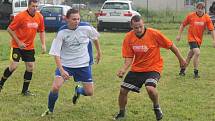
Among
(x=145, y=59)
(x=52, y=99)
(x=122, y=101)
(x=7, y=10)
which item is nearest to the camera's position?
(x=145, y=59)

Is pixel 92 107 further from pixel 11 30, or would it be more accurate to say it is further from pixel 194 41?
pixel 194 41

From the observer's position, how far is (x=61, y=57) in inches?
310

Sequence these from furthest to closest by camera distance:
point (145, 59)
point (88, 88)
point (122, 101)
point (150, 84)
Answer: point (88, 88) → point (122, 101) → point (145, 59) → point (150, 84)

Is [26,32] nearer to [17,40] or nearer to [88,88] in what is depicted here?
[17,40]

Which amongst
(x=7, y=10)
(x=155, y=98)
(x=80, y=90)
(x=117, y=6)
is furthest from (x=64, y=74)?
(x=7, y=10)

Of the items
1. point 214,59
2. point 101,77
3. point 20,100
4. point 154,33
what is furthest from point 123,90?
point 214,59

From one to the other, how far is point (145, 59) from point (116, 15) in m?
19.4

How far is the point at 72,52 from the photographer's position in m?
7.84

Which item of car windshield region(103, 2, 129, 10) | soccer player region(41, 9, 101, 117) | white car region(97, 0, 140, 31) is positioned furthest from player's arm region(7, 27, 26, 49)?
car windshield region(103, 2, 129, 10)

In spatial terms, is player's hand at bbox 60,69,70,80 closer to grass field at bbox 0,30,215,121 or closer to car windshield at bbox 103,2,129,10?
grass field at bbox 0,30,215,121

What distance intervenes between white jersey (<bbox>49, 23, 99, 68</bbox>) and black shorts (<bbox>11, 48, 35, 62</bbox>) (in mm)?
1759

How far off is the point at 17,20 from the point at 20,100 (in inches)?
55.4

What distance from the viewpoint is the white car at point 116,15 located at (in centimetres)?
2672

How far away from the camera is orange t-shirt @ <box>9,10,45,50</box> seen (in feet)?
30.3
